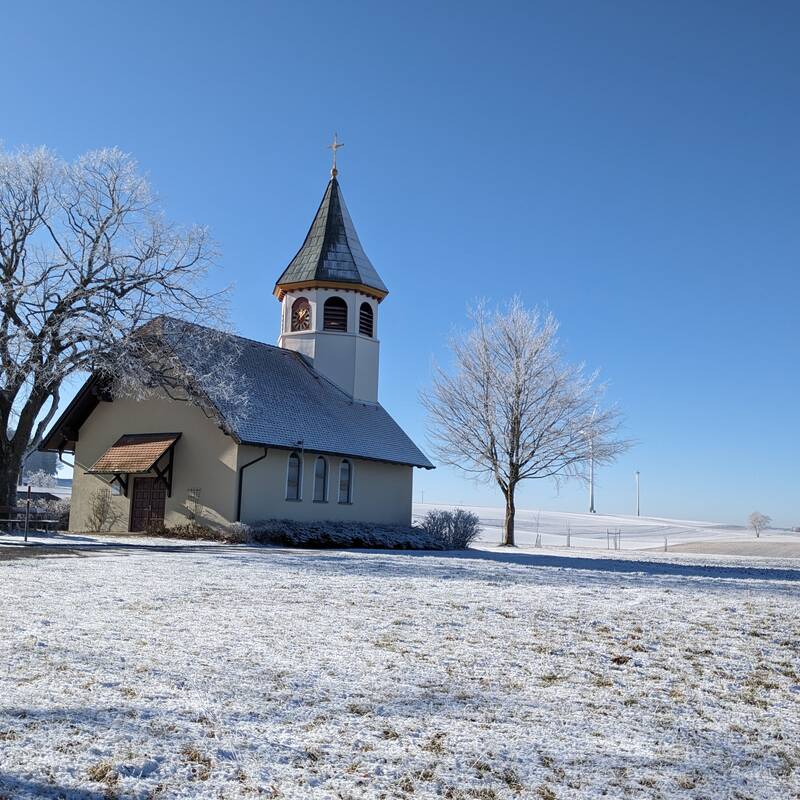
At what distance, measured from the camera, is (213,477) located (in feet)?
88.8

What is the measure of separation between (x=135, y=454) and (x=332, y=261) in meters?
11.8

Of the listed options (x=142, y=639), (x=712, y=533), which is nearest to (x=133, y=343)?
(x=142, y=639)

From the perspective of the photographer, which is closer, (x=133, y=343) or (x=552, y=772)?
(x=552, y=772)

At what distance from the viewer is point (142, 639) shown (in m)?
7.82

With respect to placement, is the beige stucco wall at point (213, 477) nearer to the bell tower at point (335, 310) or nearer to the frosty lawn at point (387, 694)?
the bell tower at point (335, 310)

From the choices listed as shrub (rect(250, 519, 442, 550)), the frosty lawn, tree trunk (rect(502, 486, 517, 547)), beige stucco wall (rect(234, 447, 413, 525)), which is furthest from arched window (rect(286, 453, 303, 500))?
the frosty lawn

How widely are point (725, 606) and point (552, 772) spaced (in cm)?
755

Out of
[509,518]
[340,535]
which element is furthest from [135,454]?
[509,518]

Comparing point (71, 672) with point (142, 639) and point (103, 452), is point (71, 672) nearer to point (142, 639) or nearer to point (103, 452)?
point (142, 639)

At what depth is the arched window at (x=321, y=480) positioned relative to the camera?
2988cm

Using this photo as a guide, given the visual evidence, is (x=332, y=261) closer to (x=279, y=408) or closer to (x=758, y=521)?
(x=279, y=408)

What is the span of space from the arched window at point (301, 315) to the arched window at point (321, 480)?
6950 mm

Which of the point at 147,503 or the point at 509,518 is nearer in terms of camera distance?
the point at 147,503

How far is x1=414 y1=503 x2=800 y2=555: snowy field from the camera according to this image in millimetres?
54812
